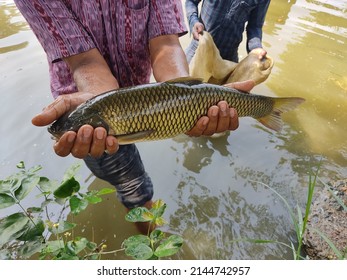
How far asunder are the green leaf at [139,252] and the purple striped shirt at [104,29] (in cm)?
101

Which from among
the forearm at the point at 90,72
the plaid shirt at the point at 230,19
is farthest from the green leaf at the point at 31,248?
the plaid shirt at the point at 230,19

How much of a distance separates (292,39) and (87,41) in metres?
5.02

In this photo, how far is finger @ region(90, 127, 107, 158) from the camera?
155 centimetres

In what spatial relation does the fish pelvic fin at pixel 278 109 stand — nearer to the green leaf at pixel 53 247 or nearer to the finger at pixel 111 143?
the finger at pixel 111 143

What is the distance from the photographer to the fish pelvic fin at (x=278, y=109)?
2135mm

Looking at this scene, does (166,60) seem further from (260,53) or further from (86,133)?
(260,53)

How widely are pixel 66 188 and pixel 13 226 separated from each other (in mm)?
249

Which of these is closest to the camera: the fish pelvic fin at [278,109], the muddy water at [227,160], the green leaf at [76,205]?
the green leaf at [76,205]

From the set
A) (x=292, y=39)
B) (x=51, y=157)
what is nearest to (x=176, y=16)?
(x=51, y=157)

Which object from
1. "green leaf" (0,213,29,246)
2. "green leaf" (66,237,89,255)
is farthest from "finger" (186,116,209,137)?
"green leaf" (0,213,29,246)

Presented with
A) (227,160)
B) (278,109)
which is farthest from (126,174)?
(227,160)

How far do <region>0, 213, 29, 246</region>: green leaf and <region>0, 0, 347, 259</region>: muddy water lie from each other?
3.51 feet
